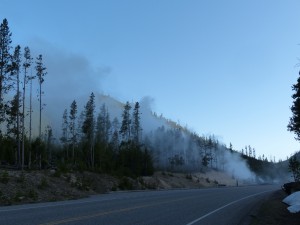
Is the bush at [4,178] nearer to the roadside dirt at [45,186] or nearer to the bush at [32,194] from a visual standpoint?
the roadside dirt at [45,186]

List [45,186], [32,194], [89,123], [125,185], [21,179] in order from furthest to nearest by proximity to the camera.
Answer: [89,123] → [125,185] → [45,186] → [21,179] → [32,194]

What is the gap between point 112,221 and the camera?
12703 millimetres

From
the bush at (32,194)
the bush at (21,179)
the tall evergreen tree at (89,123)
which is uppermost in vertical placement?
the tall evergreen tree at (89,123)

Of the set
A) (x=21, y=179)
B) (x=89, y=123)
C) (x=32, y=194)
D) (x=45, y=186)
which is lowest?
(x=32, y=194)

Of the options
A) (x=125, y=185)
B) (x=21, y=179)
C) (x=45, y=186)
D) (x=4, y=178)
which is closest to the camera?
(x=4, y=178)

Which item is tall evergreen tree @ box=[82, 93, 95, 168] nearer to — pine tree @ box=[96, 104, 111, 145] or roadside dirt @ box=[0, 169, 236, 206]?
pine tree @ box=[96, 104, 111, 145]

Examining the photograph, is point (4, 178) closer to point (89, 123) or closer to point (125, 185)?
point (125, 185)

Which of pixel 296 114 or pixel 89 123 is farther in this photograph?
pixel 89 123

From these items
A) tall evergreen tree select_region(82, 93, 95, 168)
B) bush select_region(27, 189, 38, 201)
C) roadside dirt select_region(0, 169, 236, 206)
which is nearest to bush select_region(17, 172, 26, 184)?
roadside dirt select_region(0, 169, 236, 206)

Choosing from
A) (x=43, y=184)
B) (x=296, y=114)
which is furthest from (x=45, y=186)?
(x=296, y=114)

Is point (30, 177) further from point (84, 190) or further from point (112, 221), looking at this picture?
point (112, 221)

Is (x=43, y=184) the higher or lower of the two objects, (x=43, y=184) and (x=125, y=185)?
the higher

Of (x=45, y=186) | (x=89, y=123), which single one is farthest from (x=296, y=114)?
(x=89, y=123)

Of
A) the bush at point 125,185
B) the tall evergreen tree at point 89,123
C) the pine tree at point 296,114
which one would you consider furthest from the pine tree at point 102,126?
the pine tree at point 296,114
